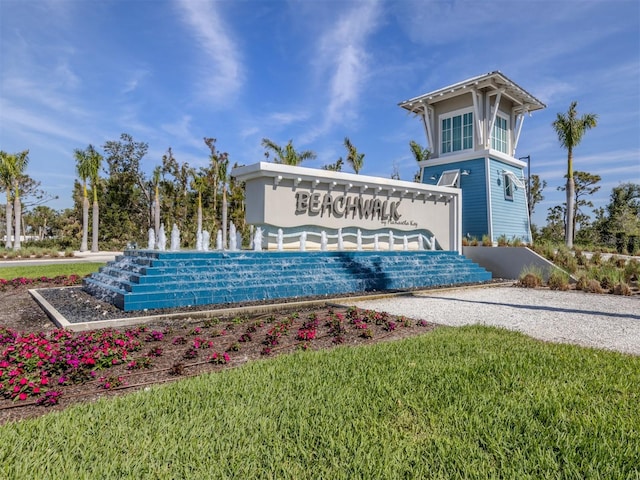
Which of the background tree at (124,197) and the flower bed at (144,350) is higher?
the background tree at (124,197)

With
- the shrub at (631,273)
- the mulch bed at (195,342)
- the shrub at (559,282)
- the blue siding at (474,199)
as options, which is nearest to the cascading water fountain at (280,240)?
the mulch bed at (195,342)

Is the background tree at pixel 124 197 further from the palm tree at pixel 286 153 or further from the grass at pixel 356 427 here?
the grass at pixel 356 427

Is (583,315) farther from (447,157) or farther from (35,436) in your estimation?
(447,157)

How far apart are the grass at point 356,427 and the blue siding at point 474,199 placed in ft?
55.7

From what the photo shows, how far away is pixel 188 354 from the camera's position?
5105 millimetres

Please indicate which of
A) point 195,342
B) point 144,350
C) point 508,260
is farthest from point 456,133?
point 144,350

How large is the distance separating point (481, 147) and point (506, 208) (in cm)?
368

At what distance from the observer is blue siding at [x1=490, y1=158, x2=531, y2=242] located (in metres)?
20.7

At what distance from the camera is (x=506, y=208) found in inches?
850

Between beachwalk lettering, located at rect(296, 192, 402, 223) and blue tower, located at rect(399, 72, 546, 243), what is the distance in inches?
257

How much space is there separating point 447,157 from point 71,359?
21493mm

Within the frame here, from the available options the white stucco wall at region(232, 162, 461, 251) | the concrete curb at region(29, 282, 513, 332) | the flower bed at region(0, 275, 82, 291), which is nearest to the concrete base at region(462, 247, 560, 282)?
the white stucco wall at region(232, 162, 461, 251)

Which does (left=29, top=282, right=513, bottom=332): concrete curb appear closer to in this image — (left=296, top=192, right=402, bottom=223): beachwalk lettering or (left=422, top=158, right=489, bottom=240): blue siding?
(left=296, top=192, right=402, bottom=223): beachwalk lettering

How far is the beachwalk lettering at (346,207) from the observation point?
1423 centimetres
